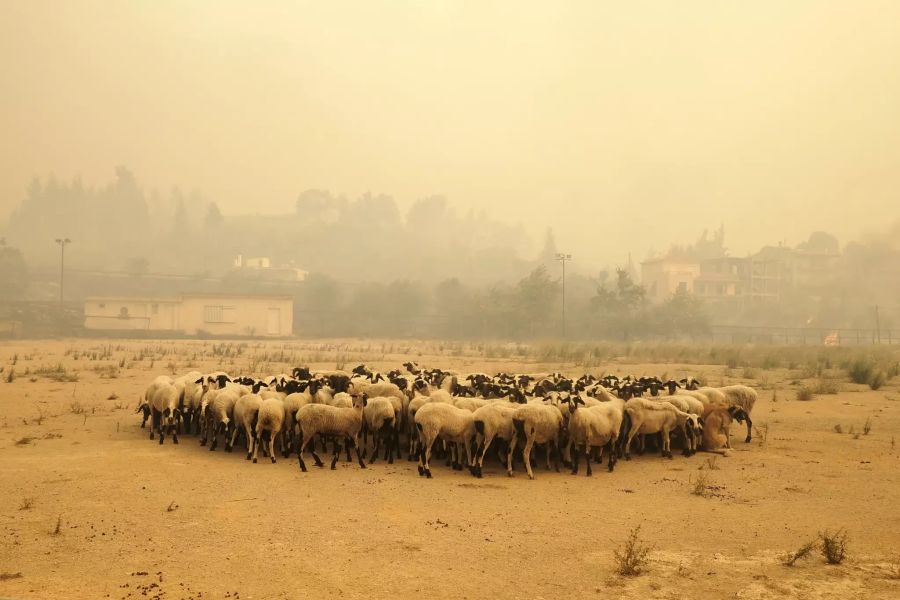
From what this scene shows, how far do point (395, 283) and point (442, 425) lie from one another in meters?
81.4

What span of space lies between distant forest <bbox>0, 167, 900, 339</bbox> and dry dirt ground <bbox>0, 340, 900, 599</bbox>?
63.4 meters

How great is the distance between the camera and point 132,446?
1331cm

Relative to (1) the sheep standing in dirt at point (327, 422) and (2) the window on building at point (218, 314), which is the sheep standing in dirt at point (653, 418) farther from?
(2) the window on building at point (218, 314)

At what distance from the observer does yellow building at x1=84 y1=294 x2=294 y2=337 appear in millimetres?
70312

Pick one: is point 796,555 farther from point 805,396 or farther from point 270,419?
point 805,396

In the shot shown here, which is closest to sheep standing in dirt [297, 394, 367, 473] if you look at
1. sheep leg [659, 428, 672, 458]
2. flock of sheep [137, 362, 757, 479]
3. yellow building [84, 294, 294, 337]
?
flock of sheep [137, 362, 757, 479]

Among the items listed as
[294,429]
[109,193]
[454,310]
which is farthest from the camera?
[109,193]

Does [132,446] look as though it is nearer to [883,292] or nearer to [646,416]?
[646,416]

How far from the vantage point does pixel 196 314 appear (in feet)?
237

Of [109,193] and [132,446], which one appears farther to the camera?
[109,193]

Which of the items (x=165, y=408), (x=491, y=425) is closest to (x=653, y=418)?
(x=491, y=425)

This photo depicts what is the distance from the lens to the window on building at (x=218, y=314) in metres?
72.2

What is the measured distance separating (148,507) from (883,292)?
130161 mm

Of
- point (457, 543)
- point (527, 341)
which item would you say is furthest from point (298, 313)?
point (457, 543)
